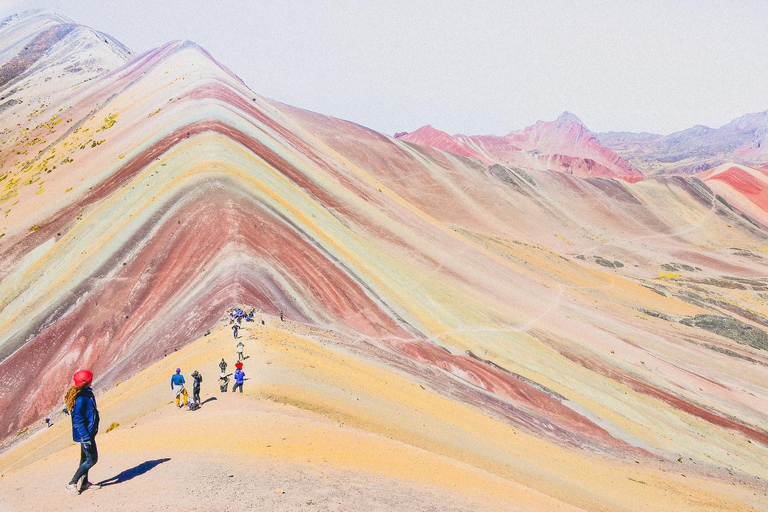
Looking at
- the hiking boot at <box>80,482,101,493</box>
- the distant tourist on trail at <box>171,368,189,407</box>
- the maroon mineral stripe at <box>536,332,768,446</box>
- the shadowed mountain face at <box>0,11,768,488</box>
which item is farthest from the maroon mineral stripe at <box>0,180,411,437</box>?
the maroon mineral stripe at <box>536,332,768,446</box>

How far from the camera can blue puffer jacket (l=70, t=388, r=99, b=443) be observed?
8.15m

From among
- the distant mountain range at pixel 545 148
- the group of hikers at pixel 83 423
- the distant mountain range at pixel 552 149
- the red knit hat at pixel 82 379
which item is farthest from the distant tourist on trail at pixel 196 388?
the distant mountain range at pixel 545 148

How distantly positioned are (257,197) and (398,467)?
78.7ft

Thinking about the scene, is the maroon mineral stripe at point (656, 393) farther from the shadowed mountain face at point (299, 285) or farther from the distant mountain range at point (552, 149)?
the distant mountain range at point (552, 149)

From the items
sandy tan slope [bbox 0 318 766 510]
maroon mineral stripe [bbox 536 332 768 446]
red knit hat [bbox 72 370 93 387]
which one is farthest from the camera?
maroon mineral stripe [bbox 536 332 768 446]

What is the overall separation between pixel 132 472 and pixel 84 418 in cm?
155

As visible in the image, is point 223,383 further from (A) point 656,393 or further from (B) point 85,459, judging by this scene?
(A) point 656,393

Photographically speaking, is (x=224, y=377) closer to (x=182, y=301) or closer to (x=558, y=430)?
(x=182, y=301)

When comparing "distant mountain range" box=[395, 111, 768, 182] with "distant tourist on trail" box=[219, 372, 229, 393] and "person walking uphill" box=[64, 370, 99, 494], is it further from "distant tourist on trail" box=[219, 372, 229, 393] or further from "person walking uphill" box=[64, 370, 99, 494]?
"person walking uphill" box=[64, 370, 99, 494]

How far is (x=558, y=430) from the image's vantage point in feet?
81.9

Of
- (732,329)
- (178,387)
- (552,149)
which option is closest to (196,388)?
(178,387)

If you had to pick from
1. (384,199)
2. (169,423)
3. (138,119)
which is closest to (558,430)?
(169,423)

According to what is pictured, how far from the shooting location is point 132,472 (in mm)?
9047

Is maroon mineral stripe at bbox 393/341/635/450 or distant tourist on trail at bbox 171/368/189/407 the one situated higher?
distant tourist on trail at bbox 171/368/189/407
